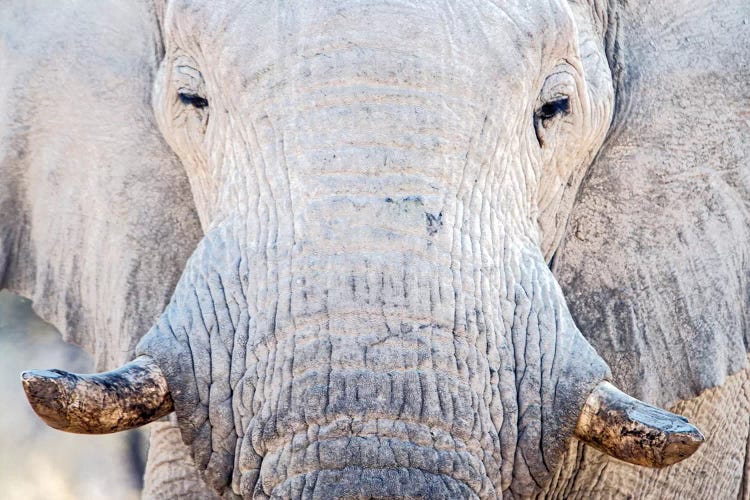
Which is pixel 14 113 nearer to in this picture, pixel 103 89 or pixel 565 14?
pixel 103 89

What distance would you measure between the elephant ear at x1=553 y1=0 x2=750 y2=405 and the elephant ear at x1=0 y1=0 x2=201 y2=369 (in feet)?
2.38

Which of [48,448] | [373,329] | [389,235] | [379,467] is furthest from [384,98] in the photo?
[48,448]

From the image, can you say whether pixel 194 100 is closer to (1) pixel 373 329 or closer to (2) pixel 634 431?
(1) pixel 373 329

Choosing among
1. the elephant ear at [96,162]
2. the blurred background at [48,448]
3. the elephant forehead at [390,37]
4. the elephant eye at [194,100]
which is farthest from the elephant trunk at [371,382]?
the blurred background at [48,448]

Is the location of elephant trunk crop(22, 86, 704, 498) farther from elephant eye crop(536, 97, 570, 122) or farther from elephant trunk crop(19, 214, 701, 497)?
elephant eye crop(536, 97, 570, 122)

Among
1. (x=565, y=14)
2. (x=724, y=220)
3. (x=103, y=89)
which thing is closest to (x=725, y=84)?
(x=724, y=220)

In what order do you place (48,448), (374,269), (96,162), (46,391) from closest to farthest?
(46,391)
(374,269)
(96,162)
(48,448)

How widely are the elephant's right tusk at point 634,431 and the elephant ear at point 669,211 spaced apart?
0.55m

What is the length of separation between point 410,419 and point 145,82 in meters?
1.01

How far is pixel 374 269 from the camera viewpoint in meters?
2.27

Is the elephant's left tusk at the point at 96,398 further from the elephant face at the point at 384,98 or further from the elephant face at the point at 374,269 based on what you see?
the elephant face at the point at 384,98

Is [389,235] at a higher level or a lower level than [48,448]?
higher

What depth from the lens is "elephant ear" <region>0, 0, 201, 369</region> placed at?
2.91 metres

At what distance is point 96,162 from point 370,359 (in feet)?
3.04
